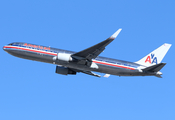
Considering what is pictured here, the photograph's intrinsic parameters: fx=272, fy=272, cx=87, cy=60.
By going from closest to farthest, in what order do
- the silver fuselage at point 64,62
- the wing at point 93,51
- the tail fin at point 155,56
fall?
the wing at point 93,51 → the silver fuselage at point 64,62 → the tail fin at point 155,56

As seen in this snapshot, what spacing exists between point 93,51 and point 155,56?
13942mm

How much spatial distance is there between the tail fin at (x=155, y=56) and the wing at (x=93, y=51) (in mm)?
10584

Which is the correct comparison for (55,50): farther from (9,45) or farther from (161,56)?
(161,56)

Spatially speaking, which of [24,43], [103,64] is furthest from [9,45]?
[103,64]

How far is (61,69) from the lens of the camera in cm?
5028

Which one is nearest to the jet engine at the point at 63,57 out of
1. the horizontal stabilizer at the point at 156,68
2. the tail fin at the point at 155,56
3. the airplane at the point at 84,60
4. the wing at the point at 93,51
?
the airplane at the point at 84,60

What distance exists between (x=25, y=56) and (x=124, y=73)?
56.5ft

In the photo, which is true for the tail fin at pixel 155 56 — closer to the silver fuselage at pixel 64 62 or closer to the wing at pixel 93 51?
the silver fuselage at pixel 64 62

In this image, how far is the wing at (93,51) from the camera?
4115 centimetres

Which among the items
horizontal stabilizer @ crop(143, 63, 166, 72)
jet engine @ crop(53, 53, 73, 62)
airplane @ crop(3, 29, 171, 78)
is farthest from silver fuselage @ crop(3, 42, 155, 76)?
horizontal stabilizer @ crop(143, 63, 166, 72)

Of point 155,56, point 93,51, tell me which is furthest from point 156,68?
point 93,51

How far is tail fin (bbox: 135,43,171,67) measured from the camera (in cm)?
5088

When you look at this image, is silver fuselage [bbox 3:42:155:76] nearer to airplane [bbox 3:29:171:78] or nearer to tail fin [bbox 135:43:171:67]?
airplane [bbox 3:29:171:78]

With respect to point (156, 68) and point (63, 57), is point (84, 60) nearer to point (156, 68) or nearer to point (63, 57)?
point (63, 57)
